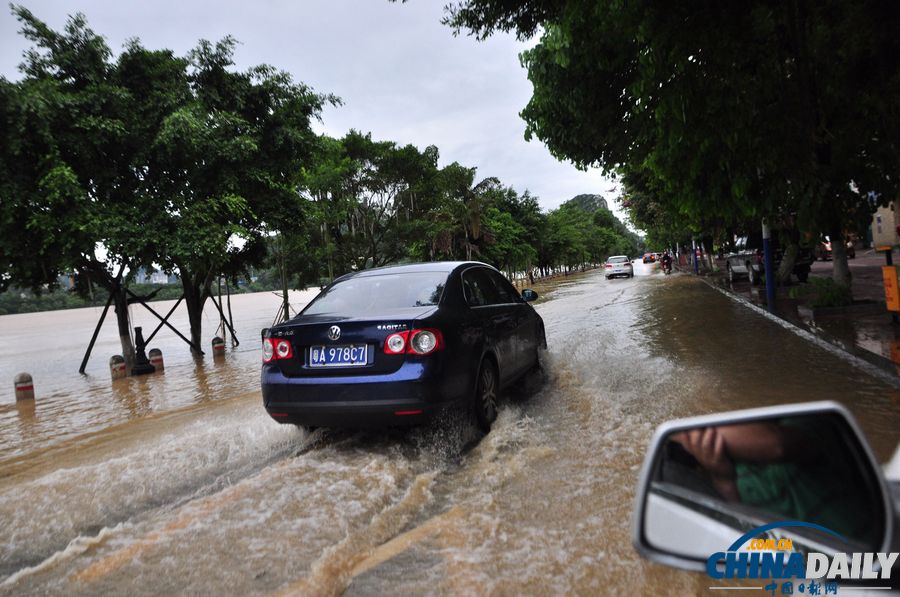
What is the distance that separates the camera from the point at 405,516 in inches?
132

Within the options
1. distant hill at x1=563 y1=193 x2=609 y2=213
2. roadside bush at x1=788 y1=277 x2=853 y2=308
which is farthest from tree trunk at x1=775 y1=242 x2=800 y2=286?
distant hill at x1=563 y1=193 x2=609 y2=213

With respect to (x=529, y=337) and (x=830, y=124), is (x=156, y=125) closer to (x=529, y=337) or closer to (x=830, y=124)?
(x=529, y=337)

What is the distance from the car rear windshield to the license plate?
1.19ft

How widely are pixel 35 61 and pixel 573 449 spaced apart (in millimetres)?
13497

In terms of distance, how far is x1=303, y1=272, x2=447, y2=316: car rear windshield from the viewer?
4.67 metres

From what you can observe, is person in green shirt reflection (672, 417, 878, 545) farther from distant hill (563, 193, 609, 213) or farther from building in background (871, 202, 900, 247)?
distant hill (563, 193, 609, 213)

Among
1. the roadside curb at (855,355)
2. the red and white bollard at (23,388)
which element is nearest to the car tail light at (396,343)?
the roadside curb at (855,355)

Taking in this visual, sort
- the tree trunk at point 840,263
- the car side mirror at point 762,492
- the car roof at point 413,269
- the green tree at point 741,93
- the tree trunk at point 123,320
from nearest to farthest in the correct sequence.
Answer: the car side mirror at point 762,492 < the car roof at point 413,269 < the green tree at point 741,93 < the tree trunk at point 840,263 < the tree trunk at point 123,320

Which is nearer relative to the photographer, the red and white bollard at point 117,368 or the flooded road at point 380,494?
the flooded road at point 380,494

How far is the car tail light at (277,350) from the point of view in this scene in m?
4.46

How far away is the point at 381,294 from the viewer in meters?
4.90

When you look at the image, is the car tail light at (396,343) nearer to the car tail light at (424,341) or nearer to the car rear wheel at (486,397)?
the car tail light at (424,341)

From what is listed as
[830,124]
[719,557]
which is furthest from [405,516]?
[830,124]

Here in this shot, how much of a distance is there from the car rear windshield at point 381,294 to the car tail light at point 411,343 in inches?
16.9
